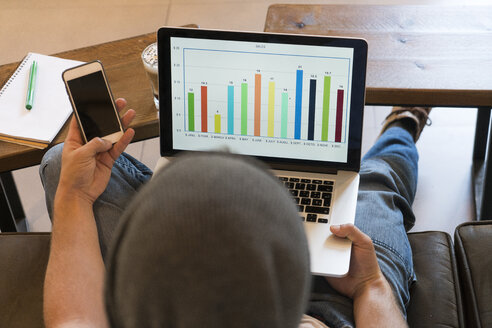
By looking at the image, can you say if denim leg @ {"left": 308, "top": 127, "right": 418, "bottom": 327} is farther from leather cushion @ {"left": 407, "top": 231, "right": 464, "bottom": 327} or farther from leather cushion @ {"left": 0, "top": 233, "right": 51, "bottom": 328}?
leather cushion @ {"left": 0, "top": 233, "right": 51, "bottom": 328}

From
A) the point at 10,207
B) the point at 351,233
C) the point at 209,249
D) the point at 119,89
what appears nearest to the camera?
the point at 209,249

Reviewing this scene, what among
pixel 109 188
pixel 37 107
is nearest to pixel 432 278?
pixel 109 188

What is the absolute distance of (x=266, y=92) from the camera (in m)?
1.21

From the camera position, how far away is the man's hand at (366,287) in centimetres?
106

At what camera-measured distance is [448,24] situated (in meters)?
1.54

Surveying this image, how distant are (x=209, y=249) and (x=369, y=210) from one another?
35.1 inches

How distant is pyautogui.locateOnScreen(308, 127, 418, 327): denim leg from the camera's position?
1.12 m

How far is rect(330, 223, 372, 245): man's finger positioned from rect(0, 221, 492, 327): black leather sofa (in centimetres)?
25

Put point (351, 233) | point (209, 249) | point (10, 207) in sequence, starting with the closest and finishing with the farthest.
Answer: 1. point (209, 249)
2. point (351, 233)
3. point (10, 207)

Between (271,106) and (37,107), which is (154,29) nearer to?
(37,107)

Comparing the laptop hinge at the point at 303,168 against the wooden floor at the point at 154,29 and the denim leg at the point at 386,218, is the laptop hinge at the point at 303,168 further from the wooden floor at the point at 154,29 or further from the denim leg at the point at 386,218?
the wooden floor at the point at 154,29

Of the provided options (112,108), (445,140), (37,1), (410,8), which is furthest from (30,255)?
(37,1)

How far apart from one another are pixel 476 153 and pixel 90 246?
4.72 feet

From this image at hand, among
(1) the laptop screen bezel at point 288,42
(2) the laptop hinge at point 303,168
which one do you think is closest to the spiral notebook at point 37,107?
(1) the laptop screen bezel at point 288,42
